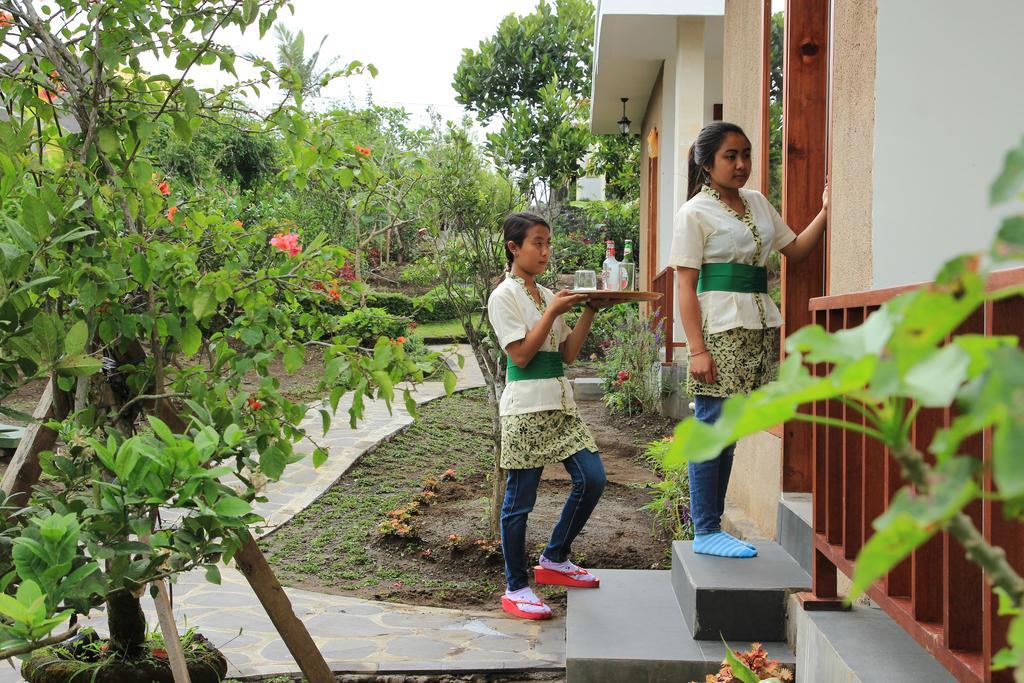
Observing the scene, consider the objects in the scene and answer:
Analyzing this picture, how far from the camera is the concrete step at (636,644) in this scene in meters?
3.21

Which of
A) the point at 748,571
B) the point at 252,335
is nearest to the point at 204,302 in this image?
the point at 252,335

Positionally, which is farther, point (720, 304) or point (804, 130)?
point (804, 130)

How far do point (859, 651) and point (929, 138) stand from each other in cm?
159

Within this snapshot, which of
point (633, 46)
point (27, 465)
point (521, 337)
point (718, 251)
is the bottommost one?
point (27, 465)

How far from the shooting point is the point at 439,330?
19.0 m

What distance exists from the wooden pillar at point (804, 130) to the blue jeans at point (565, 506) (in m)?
1.08

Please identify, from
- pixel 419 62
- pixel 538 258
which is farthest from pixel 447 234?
pixel 419 62

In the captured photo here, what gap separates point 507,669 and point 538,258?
1743mm

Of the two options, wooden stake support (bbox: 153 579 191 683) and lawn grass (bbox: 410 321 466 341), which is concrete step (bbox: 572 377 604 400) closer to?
lawn grass (bbox: 410 321 466 341)

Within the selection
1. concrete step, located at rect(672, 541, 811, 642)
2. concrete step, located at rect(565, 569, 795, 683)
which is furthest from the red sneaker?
Result: concrete step, located at rect(672, 541, 811, 642)

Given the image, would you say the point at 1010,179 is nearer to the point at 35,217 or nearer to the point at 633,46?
the point at 35,217

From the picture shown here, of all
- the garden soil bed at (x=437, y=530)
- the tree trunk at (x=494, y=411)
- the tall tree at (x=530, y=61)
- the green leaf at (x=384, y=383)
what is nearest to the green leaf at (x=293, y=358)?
the green leaf at (x=384, y=383)

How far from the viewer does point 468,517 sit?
6594 mm

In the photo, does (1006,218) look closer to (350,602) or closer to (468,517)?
(350,602)
